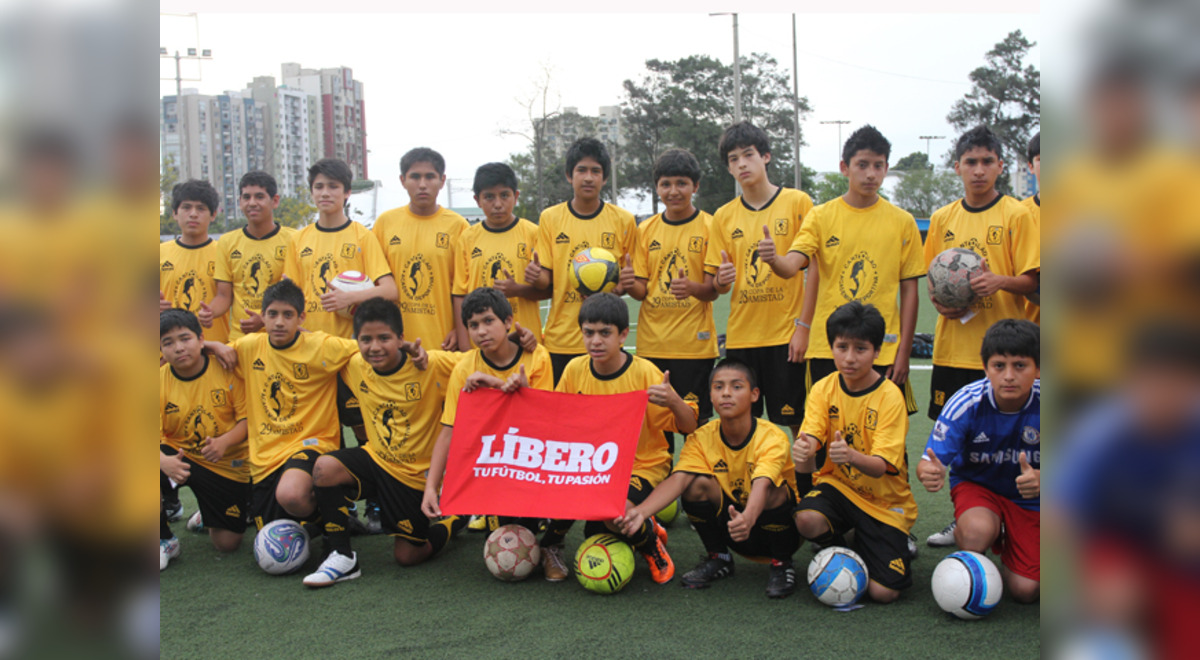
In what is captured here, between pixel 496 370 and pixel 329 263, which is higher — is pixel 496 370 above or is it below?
below

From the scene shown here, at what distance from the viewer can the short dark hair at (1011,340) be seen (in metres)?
3.69

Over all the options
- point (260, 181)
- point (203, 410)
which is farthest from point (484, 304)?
point (260, 181)

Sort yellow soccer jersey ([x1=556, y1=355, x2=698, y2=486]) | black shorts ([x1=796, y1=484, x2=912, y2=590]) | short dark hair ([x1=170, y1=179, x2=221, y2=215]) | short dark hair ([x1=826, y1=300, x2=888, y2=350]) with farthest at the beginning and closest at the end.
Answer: short dark hair ([x1=170, y1=179, x2=221, y2=215]), yellow soccer jersey ([x1=556, y1=355, x2=698, y2=486]), short dark hair ([x1=826, y1=300, x2=888, y2=350]), black shorts ([x1=796, y1=484, x2=912, y2=590])

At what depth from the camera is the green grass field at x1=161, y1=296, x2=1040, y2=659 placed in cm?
354

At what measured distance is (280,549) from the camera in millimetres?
4578

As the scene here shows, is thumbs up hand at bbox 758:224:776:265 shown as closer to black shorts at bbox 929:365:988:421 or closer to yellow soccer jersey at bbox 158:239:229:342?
black shorts at bbox 929:365:988:421

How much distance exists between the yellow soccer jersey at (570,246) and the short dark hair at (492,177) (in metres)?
0.35

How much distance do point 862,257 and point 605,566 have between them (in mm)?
2318

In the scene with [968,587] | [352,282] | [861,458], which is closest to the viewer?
[968,587]

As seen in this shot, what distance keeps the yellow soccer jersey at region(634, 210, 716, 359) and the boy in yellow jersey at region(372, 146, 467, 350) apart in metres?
1.34

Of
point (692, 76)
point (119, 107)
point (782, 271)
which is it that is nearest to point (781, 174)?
point (692, 76)

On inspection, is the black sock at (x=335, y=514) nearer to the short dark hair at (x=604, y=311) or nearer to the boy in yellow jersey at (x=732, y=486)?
the boy in yellow jersey at (x=732, y=486)

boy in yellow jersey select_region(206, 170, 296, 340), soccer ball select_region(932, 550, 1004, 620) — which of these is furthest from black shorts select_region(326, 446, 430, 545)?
soccer ball select_region(932, 550, 1004, 620)

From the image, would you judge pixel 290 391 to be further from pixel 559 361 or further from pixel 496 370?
pixel 559 361
